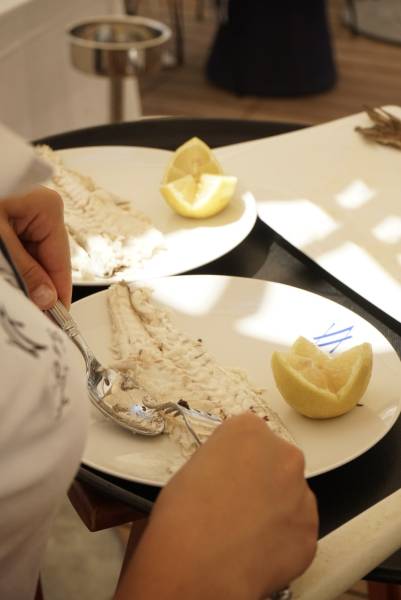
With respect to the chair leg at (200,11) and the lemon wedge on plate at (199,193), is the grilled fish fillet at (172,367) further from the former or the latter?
the chair leg at (200,11)

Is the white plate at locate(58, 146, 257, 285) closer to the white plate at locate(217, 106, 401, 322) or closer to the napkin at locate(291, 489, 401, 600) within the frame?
the white plate at locate(217, 106, 401, 322)

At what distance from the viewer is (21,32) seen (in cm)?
238

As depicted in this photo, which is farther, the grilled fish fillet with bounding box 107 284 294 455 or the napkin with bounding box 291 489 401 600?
the grilled fish fillet with bounding box 107 284 294 455

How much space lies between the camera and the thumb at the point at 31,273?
3.03 ft

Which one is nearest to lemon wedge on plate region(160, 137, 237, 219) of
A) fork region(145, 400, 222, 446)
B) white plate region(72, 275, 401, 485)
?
white plate region(72, 275, 401, 485)

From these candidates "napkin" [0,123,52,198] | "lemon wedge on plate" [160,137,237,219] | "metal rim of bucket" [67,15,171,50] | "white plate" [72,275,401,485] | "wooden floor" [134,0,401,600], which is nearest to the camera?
"napkin" [0,123,52,198]

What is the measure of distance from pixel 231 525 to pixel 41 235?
44cm

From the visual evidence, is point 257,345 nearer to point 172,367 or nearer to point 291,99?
point 172,367

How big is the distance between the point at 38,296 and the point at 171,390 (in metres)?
0.16

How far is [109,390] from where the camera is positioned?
2.87 ft

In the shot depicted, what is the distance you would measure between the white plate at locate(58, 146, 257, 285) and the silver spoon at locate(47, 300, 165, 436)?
147 millimetres

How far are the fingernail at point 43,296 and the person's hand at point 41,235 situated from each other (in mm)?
20

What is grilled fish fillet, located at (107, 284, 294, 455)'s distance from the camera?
861 mm

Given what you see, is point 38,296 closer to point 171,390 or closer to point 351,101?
point 171,390
